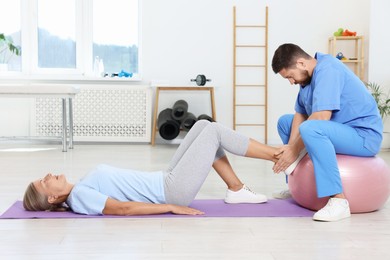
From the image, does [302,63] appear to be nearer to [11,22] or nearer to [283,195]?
[283,195]

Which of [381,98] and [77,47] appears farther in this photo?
[77,47]

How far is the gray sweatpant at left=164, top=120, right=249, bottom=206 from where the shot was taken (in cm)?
296

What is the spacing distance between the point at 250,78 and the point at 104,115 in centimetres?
181

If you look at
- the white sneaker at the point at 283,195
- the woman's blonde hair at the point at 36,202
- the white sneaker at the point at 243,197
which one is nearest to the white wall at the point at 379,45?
the white sneaker at the point at 283,195

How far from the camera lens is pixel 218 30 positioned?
24.3ft

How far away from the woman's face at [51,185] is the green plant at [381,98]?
15.3ft

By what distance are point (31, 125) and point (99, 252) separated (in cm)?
529

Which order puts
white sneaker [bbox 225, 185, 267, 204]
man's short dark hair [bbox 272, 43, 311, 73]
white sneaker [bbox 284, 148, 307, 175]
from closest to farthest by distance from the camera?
1. man's short dark hair [bbox 272, 43, 311, 73]
2. white sneaker [bbox 284, 148, 307, 175]
3. white sneaker [bbox 225, 185, 267, 204]

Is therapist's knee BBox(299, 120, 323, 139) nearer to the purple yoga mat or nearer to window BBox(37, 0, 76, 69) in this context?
the purple yoga mat

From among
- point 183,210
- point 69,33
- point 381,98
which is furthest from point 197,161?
point 69,33

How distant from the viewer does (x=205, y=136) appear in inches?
119

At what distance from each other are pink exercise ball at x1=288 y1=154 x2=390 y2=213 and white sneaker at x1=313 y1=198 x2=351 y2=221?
0.28 ft

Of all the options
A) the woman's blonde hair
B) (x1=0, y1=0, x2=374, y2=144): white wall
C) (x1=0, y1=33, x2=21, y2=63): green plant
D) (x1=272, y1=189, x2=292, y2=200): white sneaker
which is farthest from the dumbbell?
the woman's blonde hair

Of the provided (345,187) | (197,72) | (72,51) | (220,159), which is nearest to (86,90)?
(72,51)
